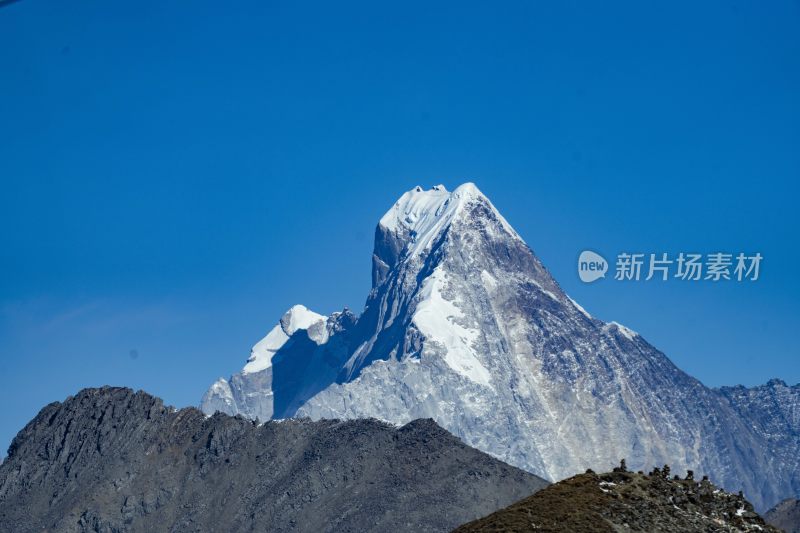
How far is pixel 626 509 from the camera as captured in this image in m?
88.8

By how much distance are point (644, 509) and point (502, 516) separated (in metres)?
8.07

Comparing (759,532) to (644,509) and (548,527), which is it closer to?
(644,509)

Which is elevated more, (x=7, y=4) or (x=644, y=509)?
(x=7, y=4)

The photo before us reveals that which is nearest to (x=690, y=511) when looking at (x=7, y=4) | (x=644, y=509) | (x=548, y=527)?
(x=644, y=509)

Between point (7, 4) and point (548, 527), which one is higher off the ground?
point (7, 4)

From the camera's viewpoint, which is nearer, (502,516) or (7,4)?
(7,4)

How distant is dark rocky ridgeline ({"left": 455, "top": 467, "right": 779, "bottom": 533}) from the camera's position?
86.8m

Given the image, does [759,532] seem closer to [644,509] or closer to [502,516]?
[644,509]

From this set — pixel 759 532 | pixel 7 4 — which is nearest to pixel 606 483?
pixel 759 532

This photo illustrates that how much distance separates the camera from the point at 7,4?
6412cm

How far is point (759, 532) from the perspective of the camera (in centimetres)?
9069

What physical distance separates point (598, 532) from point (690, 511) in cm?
792

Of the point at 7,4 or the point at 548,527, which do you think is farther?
the point at 548,527

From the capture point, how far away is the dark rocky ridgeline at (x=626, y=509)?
86.8m
